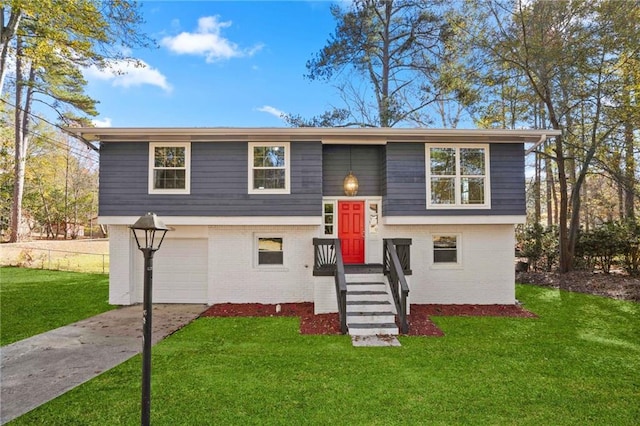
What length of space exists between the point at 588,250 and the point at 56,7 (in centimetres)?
2089

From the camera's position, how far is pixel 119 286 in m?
8.84

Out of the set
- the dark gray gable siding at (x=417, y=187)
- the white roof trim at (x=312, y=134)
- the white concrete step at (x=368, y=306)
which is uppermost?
the white roof trim at (x=312, y=134)

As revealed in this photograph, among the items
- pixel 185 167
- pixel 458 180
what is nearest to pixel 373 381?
pixel 458 180

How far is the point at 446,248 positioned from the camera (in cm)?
918

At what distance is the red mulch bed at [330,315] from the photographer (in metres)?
6.78

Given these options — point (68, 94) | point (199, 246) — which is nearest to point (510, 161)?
point (199, 246)

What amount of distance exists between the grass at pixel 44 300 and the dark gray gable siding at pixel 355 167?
22.8 feet

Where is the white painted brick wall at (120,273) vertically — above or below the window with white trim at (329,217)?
below

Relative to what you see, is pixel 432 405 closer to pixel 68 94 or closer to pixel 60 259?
pixel 60 259

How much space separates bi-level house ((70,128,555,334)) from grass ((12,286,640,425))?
2331 millimetres

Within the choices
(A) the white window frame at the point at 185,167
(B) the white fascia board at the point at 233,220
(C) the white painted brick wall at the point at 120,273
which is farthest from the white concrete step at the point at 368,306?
(C) the white painted brick wall at the point at 120,273

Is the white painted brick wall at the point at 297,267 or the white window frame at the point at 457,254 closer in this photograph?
the white painted brick wall at the point at 297,267

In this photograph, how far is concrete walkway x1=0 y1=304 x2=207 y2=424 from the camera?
406cm

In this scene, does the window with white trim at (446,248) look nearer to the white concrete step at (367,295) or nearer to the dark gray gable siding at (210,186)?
the white concrete step at (367,295)
